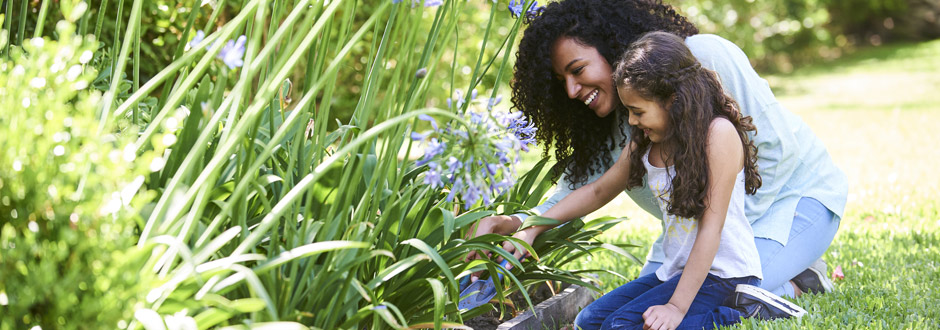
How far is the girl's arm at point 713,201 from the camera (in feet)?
7.39

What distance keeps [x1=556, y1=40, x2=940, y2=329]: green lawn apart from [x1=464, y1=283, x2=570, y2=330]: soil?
1.01 ft

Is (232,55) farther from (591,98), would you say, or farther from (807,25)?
(807,25)

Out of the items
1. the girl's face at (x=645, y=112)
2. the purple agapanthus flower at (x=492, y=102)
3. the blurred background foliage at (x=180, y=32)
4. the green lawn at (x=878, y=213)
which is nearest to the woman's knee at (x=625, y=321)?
the green lawn at (x=878, y=213)

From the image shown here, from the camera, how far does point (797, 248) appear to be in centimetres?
268

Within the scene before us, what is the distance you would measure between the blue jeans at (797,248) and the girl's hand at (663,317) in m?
0.45

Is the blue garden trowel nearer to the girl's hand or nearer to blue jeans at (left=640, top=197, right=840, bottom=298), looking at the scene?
the girl's hand

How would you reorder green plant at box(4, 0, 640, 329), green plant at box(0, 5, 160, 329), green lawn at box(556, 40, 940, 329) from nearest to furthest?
1. green plant at box(0, 5, 160, 329)
2. green plant at box(4, 0, 640, 329)
3. green lawn at box(556, 40, 940, 329)

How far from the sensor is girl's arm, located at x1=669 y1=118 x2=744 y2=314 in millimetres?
2254

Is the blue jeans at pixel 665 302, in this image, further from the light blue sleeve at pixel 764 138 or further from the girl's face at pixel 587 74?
the girl's face at pixel 587 74

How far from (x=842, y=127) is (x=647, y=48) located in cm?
660

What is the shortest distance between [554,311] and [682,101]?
777mm

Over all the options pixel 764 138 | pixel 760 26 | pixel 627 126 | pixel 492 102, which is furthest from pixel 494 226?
pixel 760 26

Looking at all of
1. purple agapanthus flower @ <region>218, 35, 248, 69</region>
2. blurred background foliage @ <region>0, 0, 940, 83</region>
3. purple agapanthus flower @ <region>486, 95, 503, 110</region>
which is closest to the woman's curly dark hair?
purple agapanthus flower @ <region>486, 95, 503, 110</region>

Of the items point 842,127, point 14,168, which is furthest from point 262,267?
point 842,127
